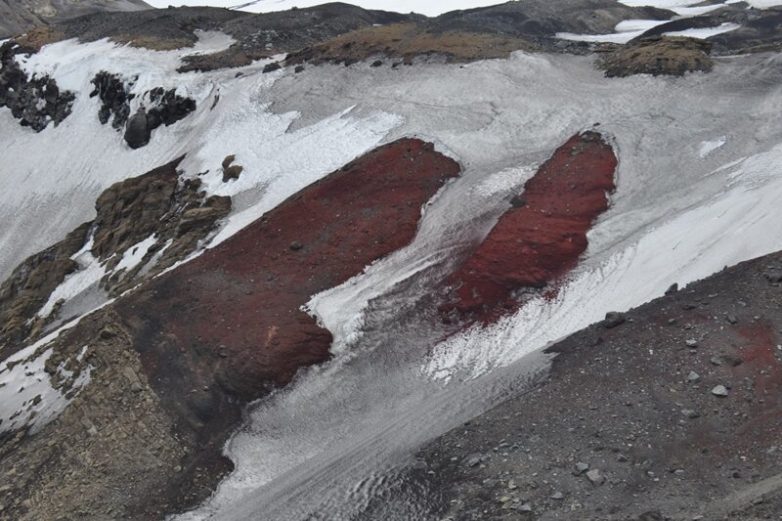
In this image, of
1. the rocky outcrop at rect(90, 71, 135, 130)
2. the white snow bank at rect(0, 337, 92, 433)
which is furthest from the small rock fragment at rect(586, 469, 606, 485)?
the rocky outcrop at rect(90, 71, 135, 130)

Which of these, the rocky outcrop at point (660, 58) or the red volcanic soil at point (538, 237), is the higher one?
the rocky outcrop at point (660, 58)

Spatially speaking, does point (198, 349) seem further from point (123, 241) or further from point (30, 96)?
point (30, 96)

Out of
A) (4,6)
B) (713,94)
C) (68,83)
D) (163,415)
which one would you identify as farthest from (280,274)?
(4,6)

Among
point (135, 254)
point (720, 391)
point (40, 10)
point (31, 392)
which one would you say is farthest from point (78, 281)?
point (40, 10)

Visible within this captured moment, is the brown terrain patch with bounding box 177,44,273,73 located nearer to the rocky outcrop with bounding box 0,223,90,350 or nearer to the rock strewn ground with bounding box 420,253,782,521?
the rocky outcrop with bounding box 0,223,90,350

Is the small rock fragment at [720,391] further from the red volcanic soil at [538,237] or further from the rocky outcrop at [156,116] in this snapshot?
the rocky outcrop at [156,116]

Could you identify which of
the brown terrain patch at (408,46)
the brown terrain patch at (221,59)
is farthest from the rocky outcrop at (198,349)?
the brown terrain patch at (221,59)

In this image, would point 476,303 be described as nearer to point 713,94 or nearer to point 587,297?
point 587,297
